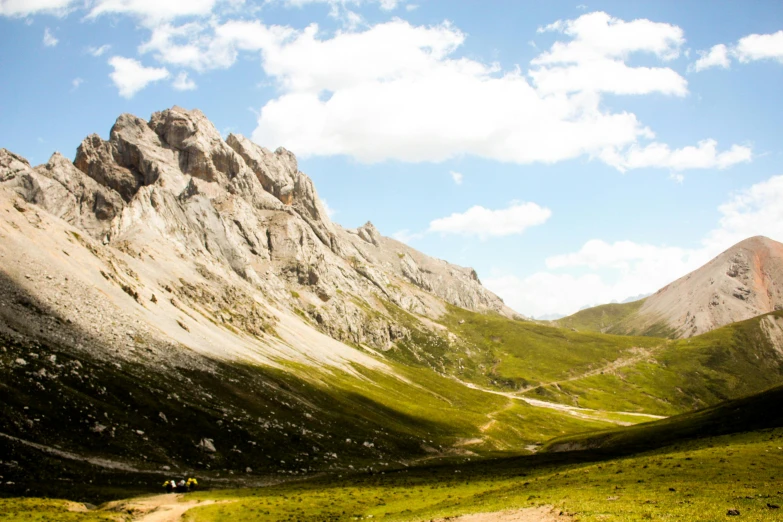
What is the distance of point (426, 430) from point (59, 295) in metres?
85.3

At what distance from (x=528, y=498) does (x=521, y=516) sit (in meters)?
7.91

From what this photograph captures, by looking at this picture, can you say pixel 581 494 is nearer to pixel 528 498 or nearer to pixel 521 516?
pixel 528 498

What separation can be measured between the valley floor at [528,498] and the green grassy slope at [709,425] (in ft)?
43.5

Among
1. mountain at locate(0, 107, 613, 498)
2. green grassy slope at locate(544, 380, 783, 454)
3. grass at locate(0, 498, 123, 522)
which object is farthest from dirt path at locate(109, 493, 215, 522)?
green grassy slope at locate(544, 380, 783, 454)

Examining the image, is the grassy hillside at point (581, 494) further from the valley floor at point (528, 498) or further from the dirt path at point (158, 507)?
the dirt path at point (158, 507)

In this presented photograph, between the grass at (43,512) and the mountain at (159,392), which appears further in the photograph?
the mountain at (159,392)

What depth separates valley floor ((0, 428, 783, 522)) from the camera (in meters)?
35.8

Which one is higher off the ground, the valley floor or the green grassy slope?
the valley floor

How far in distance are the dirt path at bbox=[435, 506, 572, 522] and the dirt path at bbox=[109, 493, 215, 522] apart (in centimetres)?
2462

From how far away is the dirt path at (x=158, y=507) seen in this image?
45.0 meters

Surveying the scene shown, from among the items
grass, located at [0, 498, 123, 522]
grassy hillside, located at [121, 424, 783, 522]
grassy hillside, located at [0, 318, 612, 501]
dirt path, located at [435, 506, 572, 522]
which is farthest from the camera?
grassy hillside, located at [0, 318, 612, 501]

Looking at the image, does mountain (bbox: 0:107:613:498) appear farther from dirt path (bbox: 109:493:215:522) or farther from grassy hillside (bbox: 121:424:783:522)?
grassy hillside (bbox: 121:424:783:522)

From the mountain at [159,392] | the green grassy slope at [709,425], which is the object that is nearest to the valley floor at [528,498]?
the mountain at [159,392]

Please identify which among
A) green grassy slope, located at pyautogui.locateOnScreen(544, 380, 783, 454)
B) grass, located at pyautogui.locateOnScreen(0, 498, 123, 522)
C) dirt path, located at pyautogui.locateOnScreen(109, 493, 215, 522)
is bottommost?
green grassy slope, located at pyautogui.locateOnScreen(544, 380, 783, 454)
